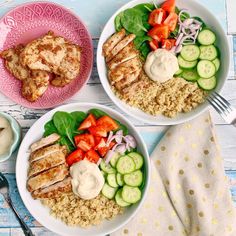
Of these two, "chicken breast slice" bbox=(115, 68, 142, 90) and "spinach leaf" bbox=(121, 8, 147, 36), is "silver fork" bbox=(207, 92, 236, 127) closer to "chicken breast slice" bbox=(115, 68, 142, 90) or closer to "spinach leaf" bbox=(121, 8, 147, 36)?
"chicken breast slice" bbox=(115, 68, 142, 90)

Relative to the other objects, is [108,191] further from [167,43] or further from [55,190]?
[167,43]

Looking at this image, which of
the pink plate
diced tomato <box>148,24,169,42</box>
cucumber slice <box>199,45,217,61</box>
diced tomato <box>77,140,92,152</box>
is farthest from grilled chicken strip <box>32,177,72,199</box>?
A: cucumber slice <box>199,45,217,61</box>

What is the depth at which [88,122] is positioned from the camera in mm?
3799

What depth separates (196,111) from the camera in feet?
12.4

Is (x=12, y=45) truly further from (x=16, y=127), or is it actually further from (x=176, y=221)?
(x=176, y=221)

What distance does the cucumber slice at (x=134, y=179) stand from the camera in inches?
149

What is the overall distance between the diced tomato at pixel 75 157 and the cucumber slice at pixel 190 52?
3.31ft

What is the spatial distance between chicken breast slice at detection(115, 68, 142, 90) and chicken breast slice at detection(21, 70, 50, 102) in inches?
20.4

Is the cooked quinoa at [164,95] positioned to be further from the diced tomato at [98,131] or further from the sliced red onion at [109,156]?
the sliced red onion at [109,156]

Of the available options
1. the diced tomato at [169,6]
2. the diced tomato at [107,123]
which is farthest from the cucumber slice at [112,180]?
the diced tomato at [169,6]

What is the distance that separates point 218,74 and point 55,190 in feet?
4.69

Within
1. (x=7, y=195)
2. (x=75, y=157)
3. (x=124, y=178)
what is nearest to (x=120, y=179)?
(x=124, y=178)

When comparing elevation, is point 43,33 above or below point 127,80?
above

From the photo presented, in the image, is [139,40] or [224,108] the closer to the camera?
[224,108]
